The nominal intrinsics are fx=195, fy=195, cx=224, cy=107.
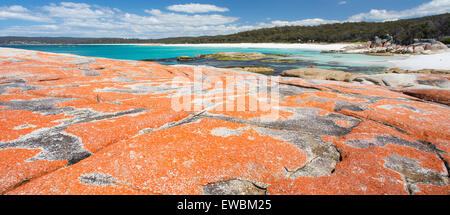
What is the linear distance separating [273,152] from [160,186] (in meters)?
3.08

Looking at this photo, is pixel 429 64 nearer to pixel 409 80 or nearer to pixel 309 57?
pixel 409 80

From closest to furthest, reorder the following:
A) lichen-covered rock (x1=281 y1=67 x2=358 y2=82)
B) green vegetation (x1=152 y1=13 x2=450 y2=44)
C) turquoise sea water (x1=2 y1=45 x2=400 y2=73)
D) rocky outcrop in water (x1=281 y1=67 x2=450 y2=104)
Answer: rocky outcrop in water (x1=281 y1=67 x2=450 y2=104)
lichen-covered rock (x1=281 y1=67 x2=358 y2=82)
turquoise sea water (x1=2 y1=45 x2=400 y2=73)
green vegetation (x1=152 y1=13 x2=450 y2=44)

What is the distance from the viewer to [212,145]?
5652mm

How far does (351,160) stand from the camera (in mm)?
5297

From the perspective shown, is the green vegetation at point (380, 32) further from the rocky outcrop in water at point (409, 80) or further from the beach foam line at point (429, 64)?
the rocky outcrop in water at point (409, 80)

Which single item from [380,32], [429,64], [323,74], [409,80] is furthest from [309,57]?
[380,32]

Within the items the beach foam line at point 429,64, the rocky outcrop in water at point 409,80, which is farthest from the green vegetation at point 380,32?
the rocky outcrop in water at point 409,80

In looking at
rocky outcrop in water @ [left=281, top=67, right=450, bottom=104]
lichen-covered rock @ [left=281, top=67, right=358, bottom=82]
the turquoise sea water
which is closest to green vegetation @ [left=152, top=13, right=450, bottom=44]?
the turquoise sea water

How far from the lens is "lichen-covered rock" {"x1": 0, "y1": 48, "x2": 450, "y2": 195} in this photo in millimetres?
4219

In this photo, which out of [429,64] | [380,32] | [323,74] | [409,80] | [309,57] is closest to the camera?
[409,80]

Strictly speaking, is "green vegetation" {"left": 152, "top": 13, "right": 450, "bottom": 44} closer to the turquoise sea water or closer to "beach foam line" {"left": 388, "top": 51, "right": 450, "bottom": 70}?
the turquoise sea water

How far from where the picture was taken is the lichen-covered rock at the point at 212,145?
166 inches

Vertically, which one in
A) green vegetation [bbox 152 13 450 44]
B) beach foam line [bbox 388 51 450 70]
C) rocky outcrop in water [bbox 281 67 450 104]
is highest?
green vegetation [bbox 152 13 450 44]

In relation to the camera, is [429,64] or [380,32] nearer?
[429,64]
